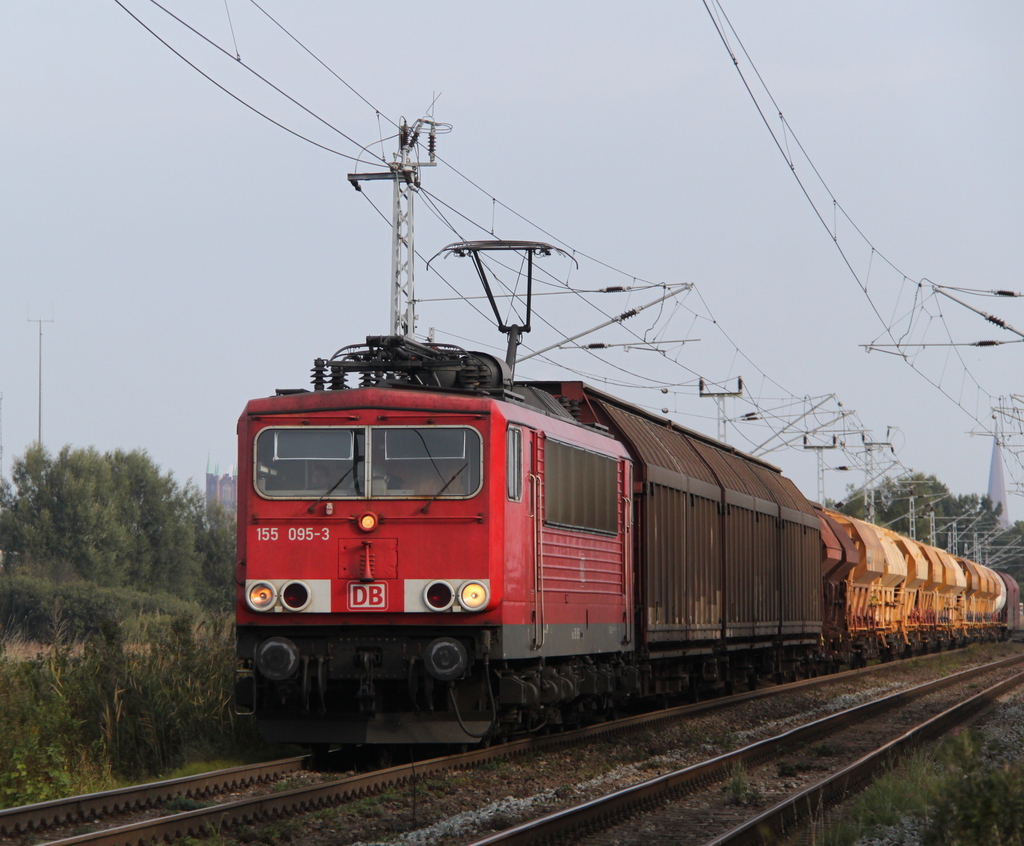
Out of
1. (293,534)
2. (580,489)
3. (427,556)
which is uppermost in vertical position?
(580,489)

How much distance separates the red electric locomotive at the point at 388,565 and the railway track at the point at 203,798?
0.46 metres

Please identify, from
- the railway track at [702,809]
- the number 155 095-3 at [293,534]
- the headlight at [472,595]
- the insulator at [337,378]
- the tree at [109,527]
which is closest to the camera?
the railway track at [702,809]

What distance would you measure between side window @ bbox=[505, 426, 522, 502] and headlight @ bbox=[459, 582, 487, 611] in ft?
2.96

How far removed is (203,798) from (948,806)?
548cm

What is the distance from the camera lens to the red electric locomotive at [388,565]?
11.4m

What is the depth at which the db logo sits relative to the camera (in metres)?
11.4

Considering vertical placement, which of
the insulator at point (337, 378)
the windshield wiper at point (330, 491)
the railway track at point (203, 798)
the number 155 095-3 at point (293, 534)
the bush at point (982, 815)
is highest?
the insulator at point (337, 378)

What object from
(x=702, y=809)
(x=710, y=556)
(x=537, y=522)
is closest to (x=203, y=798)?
(x=702, y=809)

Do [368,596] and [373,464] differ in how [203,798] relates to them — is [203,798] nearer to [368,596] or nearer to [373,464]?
[368,596]

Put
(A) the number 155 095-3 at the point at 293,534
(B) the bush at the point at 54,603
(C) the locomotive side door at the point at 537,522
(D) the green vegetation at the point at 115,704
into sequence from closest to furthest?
(D) the green vegetation at the point at 115,704
(A) the number 155 095-3 at the point at 293,534
(C) the locomotive side door at the point at 537,522
(B) the bush at the point at 54,603

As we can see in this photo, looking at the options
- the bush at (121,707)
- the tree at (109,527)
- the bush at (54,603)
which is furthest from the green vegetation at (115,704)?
the tree at (109,527)

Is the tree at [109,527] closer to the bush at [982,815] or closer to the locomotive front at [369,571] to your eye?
the locomotive front at [369,571]

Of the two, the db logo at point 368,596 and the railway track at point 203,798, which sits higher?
the db logo at point 368,596

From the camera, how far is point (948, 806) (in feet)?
26.0
